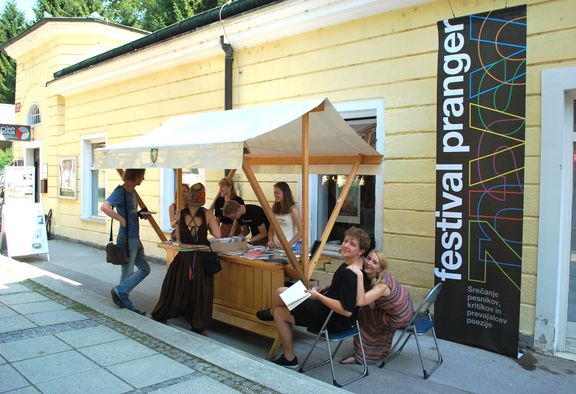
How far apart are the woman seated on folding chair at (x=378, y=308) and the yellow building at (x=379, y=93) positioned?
3.80 ft

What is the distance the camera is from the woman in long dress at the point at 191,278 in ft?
15.4

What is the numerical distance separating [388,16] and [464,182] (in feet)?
6.92

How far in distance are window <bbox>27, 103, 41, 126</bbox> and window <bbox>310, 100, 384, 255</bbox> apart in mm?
10022

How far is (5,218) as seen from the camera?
335 inches

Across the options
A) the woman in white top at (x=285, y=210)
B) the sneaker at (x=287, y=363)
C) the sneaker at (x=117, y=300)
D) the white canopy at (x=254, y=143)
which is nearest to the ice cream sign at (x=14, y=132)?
the white canopy at (x=254, y=143)

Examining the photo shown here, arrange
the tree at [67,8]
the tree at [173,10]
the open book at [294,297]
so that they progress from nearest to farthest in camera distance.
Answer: the open book at [294,297]
the tree at [173,10]
the tree at [67,8]

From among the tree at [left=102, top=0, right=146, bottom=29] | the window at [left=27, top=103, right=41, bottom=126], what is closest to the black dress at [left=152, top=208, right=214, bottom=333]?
the window at [left=27, top=103, right=41, bottom=126]

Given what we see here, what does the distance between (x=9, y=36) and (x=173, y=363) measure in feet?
92.6

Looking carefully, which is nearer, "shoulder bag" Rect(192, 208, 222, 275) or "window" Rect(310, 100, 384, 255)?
"shoulder bag" Rect(192, 208, 222, 275)

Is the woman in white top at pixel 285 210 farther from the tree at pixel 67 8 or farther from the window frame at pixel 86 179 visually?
the tree at pixel 67 8

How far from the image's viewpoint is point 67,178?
38.0 ft

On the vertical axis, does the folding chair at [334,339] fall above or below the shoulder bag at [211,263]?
below

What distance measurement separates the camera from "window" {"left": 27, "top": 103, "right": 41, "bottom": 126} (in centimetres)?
1326

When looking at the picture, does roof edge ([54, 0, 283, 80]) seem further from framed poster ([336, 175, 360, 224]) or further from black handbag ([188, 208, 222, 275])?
black handbag ([188, 208, 222, 275])
